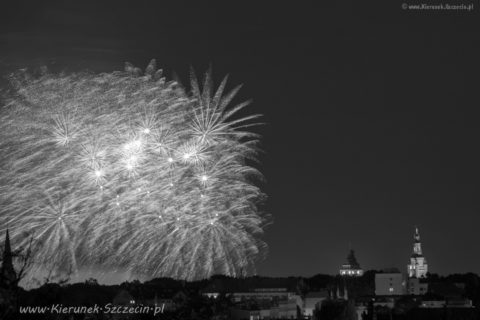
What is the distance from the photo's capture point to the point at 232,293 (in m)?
147

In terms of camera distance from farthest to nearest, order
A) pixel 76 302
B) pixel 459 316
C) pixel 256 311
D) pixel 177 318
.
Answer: pixel 256 311
pixel 459 316
pixel 76 302
pixel 177 318

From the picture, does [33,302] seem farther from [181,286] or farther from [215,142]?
[181,286]

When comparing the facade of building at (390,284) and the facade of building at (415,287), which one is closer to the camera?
the facade of building at (390,284)

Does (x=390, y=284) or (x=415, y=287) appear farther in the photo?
(x=415, y=287)

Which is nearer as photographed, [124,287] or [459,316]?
[459,316]

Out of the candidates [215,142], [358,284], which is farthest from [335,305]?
[358,284]

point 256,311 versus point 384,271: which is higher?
point 384,271

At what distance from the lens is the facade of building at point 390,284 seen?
173125mm

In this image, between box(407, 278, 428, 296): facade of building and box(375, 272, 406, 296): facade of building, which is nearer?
box(375, 272, 406, 296): facade of building

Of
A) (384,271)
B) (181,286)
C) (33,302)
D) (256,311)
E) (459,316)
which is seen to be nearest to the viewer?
(33,302)

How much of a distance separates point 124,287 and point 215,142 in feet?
274

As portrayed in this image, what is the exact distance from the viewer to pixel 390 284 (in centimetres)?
17400

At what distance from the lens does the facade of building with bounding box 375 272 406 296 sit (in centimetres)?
17312

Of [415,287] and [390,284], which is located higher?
[415,287]
